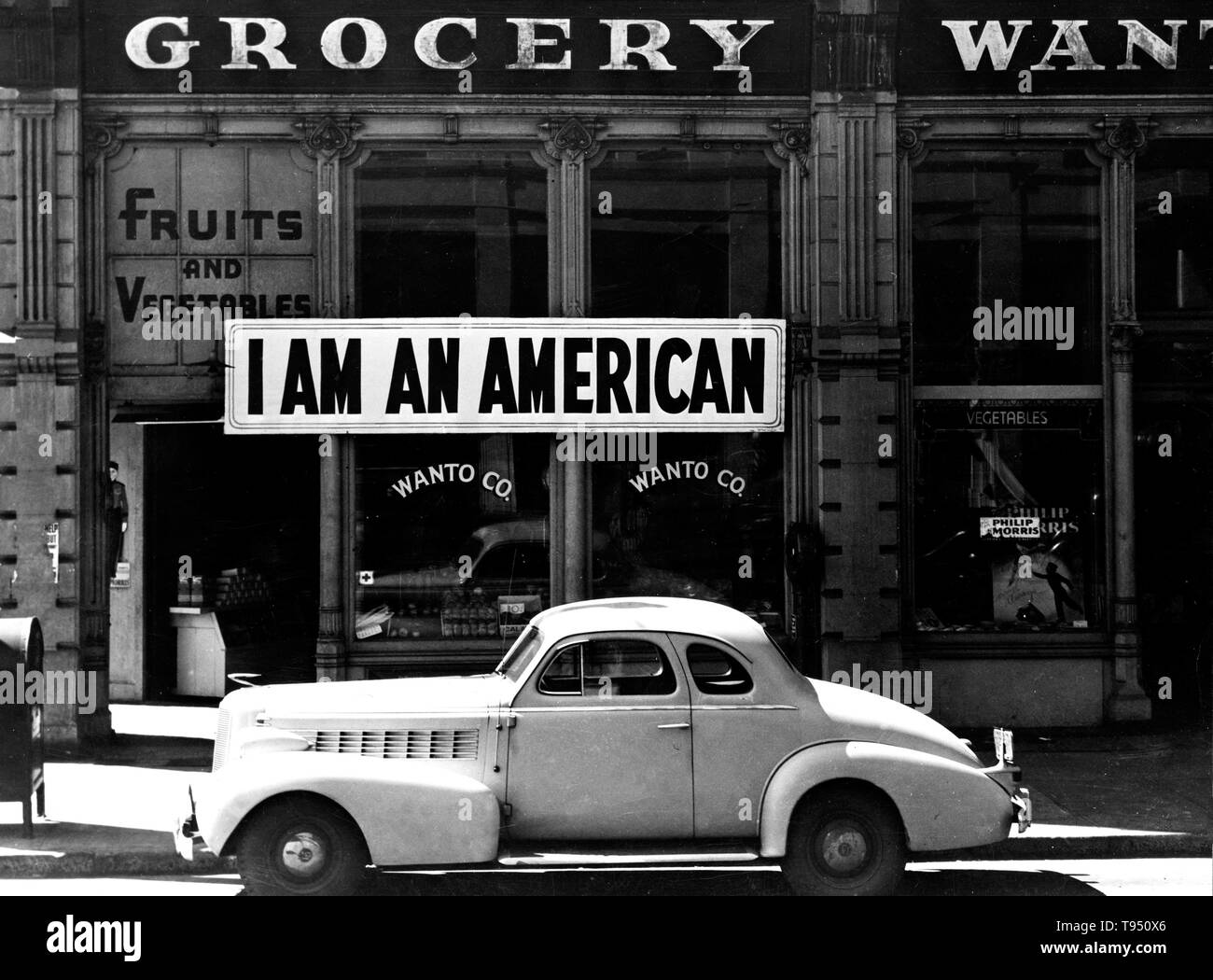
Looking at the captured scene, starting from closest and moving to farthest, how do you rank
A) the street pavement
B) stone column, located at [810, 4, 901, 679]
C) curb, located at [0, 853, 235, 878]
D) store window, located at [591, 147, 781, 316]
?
the street pavement
curb, located at [0, 853, 235, 878]
stone column, located at [810, 4, 901, 679]
store window, located at [591, 147, 781, 316]

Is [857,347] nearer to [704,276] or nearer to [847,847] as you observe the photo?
[704,276]

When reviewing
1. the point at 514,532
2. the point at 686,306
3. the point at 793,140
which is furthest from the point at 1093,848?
the point at 793,140

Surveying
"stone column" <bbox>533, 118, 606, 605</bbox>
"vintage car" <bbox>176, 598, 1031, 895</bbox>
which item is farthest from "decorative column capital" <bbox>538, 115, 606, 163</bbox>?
"vintage car" <bbox>176, 598, 1031, 895</bbox>

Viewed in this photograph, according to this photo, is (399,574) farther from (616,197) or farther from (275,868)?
(275,868)

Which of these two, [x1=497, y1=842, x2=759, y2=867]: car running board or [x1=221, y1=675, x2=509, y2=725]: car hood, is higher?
[x1=221, y1=675, x2=509, y2=725]: car hood

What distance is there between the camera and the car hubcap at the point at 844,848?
22.6 feet

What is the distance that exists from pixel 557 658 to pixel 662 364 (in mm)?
4567

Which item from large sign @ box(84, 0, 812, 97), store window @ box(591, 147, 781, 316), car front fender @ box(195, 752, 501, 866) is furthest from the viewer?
store window @ box(591, 147, 781, 316)

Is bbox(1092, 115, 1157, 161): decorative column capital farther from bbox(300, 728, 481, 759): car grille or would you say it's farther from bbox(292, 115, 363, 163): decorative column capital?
bbox(300, 728, 481, 759): car grille

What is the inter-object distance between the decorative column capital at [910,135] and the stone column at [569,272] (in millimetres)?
2674

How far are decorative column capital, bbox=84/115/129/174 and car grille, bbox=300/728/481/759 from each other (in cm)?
650

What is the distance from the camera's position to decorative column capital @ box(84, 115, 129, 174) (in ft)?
36.1
